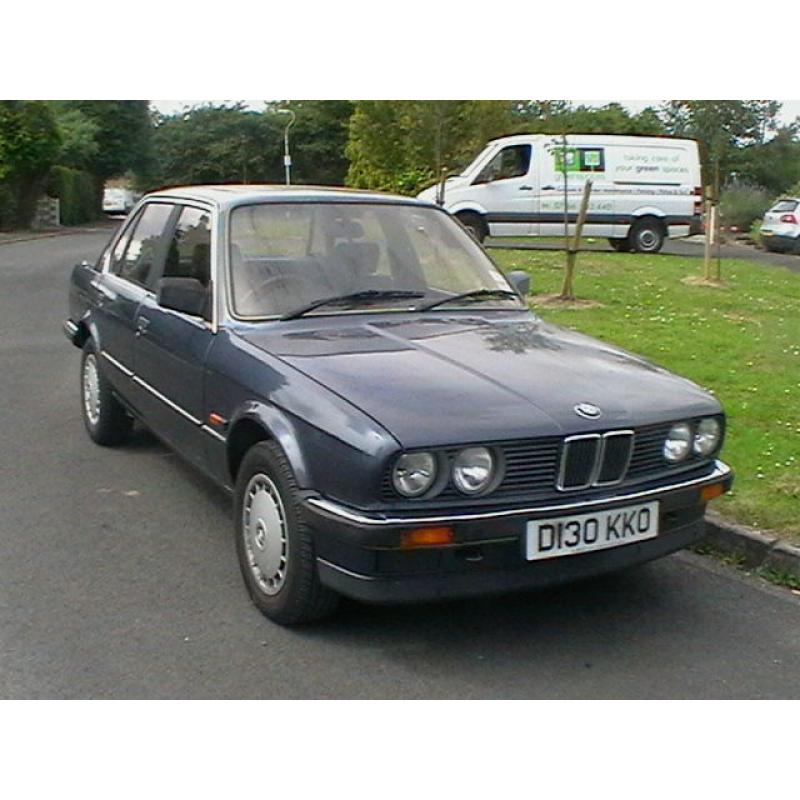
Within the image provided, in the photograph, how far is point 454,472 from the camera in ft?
10.7

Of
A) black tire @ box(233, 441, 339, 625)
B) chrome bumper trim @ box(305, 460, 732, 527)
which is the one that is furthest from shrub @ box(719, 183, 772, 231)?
black tire @ box(233, 441, 339, 625)

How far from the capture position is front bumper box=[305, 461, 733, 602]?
127 inches

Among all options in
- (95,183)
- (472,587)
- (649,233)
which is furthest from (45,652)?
(95,183)

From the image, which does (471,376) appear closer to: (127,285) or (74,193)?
(127,285)

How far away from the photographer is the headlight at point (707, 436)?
3830 millimetres

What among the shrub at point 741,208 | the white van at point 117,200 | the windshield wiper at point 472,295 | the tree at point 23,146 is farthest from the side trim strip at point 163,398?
the white van at point 117,200

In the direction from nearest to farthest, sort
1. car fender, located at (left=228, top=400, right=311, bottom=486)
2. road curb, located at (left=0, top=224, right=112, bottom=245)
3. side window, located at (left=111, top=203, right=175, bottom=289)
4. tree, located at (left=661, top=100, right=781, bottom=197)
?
car fender, located at (left=228, top=400, right=311, bottom=486)
side window, located at (left=111, top=203, right=175, bottom=289)
road curb, located at (left=0, top=224, right=112, bottom=245)
tree, located at (left=661, top=100, right=781, bottom=197)

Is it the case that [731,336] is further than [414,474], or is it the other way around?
[731,336]

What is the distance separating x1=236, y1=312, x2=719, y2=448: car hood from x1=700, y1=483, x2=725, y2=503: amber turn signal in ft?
1.02

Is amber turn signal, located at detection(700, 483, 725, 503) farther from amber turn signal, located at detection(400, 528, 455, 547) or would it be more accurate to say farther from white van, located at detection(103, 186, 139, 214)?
white van, located at detection(103, 186, 139, 214)

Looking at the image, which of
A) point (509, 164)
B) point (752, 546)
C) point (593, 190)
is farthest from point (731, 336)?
point (593, 190)

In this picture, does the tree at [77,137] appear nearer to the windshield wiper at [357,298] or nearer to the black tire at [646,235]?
the black tire at [646,235]

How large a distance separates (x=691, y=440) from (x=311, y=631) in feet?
5.53

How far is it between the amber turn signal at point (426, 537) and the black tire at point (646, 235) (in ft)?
62.1
